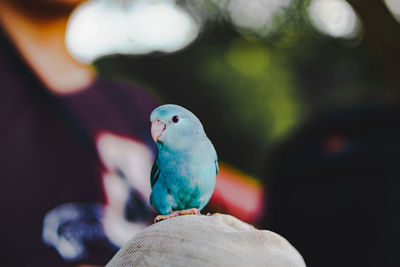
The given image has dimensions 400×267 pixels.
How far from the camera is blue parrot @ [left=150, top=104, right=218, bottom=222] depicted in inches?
23.8

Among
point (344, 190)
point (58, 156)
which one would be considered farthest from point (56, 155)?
point (344, 190)

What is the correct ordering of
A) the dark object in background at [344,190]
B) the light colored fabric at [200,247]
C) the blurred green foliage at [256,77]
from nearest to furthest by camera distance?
the light colored fabric at [200,247] < the dark object in background at [344,190] < the blurred green foliage at [256,77]

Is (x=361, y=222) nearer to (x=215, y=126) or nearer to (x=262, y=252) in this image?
(x=262, y=252)

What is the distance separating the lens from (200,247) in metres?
0.54

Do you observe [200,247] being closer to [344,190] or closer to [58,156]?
[58,156]

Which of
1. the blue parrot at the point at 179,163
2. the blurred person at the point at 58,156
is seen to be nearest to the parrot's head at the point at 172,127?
the blue parrot at the point at 179,163

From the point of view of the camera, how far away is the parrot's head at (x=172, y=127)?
60 centimetres

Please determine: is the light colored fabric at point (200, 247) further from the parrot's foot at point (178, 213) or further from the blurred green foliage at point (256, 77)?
the blurred green foliage at point (256, 77)

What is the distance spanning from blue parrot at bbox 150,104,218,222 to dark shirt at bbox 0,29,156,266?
0.71 metres

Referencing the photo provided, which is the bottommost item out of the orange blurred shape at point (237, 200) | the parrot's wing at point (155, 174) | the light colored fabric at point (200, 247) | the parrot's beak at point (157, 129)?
the orange blurred shape at point (237, 200)

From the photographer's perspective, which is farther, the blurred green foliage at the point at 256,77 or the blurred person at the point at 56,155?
the blurred green foliage at the point at 256,77

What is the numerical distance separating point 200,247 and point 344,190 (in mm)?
1220

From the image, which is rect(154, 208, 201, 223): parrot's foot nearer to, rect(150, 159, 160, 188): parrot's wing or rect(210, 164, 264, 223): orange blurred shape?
rect(150, 159, 160, 188): parrot's wing

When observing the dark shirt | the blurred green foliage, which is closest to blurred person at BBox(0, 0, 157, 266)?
the dark shirt
